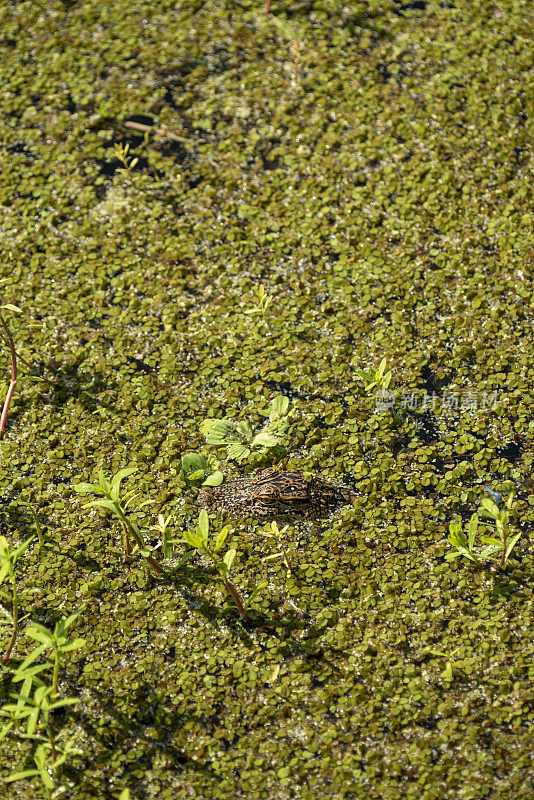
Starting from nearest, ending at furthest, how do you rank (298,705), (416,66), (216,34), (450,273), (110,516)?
(298,705) → (110,516) → (450,273) → (416,66) → (216,34)

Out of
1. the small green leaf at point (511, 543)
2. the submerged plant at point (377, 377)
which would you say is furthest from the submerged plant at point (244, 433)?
the small green leaf at point (511, 543)

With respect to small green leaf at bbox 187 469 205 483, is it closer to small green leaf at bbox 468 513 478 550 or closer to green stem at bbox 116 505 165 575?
green stem at bbox 116 505 165 575

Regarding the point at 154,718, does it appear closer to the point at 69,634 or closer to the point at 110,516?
the point at 69,634

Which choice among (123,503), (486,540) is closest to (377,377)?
(486,540)

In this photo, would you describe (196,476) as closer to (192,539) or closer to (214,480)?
(214,480)

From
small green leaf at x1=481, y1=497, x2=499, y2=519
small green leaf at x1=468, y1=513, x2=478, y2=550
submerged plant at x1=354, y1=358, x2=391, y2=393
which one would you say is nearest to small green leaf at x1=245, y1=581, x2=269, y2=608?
small green leaf at x1=468, y1=513, x2=478, y2=550

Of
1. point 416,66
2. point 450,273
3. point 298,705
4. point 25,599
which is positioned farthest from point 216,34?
point 298,705

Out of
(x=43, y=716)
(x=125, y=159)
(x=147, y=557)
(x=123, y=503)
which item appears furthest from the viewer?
(x=125, y=159)
